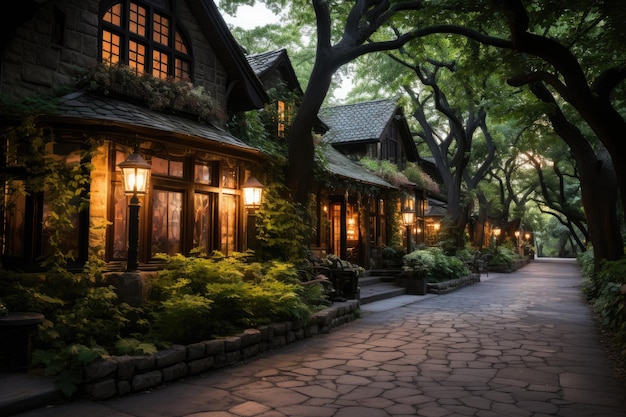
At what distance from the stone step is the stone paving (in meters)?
3.40

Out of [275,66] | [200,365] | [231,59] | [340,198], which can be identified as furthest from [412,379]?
[340,198]

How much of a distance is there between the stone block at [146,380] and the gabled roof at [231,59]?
810 centimetres

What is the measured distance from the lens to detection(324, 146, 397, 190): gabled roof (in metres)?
16.2

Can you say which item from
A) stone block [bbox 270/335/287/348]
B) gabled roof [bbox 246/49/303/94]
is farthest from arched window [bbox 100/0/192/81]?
stone block [bbox 270/335/287/348]

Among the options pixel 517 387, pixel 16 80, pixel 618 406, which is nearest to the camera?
pixel 618 406

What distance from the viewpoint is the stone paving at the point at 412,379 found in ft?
16.3

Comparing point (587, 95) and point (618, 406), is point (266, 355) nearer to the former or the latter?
point (618, 406)

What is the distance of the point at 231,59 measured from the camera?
11914 mm

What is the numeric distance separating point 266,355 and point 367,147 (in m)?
16.4

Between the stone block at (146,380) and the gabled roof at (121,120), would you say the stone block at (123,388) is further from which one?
the gabled roof at (121,120)

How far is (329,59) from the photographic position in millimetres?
12039

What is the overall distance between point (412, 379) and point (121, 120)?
6.15 metres

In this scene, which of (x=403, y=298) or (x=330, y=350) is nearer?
(x=330, y=350)

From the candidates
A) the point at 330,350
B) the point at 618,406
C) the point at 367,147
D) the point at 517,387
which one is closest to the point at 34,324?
the point at 330,350
